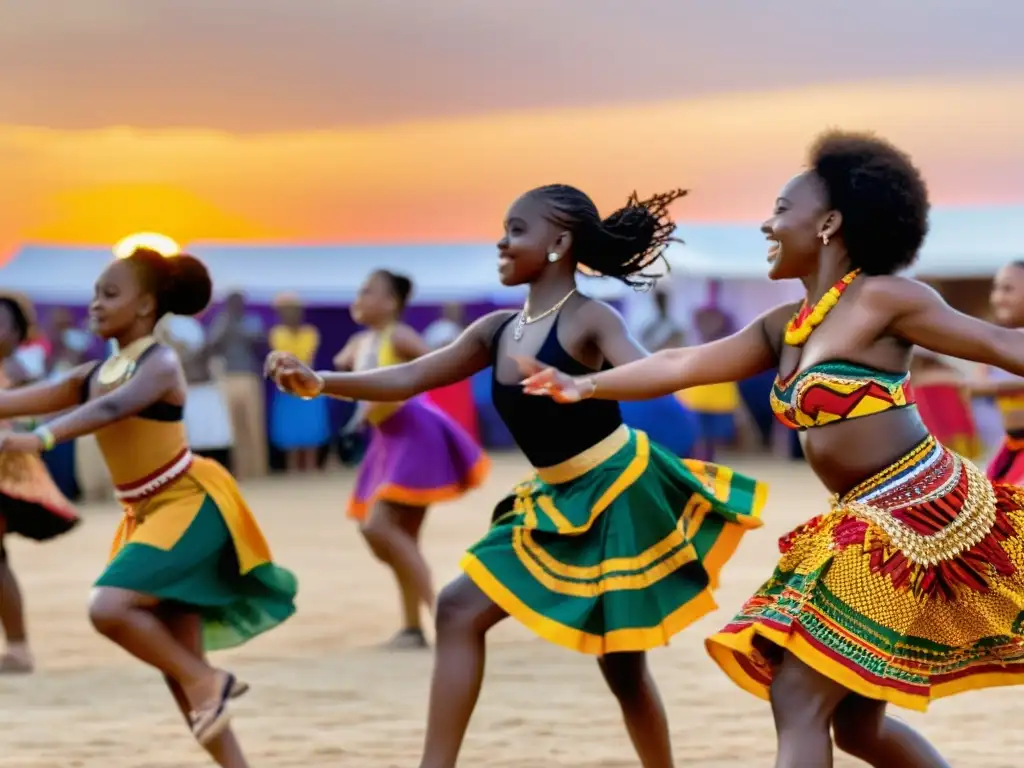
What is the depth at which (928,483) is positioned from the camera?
152 inches

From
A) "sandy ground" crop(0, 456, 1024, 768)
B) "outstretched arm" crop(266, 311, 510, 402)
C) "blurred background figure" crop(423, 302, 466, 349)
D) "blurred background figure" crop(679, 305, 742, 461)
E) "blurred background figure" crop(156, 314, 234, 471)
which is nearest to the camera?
"outstretched arm" crop(266, 311, 510, 402)

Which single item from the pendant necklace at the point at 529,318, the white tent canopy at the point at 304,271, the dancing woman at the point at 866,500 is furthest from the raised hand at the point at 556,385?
the white tent canopy at the point at 304,271

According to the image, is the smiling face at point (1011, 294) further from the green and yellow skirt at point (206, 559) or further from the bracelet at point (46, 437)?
the bracelet at point (46, 437)

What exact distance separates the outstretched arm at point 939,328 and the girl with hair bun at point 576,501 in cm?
95

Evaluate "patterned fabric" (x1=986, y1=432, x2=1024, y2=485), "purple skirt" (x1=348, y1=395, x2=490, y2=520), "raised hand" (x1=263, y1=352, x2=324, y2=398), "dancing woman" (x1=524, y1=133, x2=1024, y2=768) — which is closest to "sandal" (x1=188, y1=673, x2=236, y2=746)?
"raised hand" (x1=263, y1=352, x2=324, y2=398)

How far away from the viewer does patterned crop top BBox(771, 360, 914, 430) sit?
386 centimetres

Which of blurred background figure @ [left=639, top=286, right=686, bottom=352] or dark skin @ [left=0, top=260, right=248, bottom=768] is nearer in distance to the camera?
dark skin @ [left=0, top=260, right=248, bottom=768]

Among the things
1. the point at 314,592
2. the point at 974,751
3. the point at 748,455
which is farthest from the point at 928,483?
the point at 748,455

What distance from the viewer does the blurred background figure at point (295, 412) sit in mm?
20188

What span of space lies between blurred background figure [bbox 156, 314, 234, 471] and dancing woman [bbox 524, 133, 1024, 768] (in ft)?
42.7

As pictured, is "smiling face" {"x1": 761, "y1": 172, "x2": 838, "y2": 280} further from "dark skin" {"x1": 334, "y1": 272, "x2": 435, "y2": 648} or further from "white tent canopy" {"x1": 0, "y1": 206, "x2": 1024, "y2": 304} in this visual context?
"white tent canopy" {"x1": 0, "y1": 206, "x2": 1024, "y2": 304}

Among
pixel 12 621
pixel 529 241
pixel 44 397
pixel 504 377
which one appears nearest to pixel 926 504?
pixel 504 377

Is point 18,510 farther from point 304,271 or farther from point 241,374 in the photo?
point 304,271

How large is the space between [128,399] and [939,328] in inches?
106
